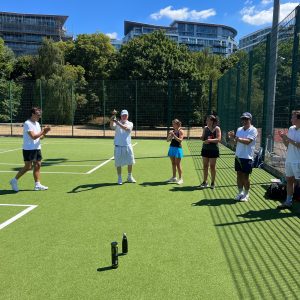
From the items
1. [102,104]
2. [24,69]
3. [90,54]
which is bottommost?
[102,104]

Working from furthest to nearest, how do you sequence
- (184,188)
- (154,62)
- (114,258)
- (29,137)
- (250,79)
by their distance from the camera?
1. (154,62)
2. (250,79)
3. (184,188)
4. (29,137)
5. (114,258)

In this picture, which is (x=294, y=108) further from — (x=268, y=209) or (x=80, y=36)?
(x=80, y=36)

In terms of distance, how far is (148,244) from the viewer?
533cm

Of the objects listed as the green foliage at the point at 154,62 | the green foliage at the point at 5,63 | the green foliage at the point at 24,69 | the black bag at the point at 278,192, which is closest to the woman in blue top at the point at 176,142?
the black bag at the point at 278,192

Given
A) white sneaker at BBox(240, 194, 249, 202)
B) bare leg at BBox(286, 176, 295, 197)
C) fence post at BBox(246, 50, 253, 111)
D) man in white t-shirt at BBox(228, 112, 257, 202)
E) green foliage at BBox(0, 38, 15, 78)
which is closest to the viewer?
bare leg at BBox(286, 176, 295, 197)

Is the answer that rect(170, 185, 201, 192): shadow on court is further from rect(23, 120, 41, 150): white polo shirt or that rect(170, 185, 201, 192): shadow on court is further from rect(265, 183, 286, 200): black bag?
rect(23, 120, 41, 150): white polo shirt

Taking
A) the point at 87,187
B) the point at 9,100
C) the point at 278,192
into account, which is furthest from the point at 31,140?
the point at 9,100

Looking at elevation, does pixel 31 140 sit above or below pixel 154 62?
below

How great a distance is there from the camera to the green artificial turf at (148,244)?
13.5 ft

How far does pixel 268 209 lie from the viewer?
7305 mm

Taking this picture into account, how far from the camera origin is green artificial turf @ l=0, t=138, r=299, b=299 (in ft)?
13.5

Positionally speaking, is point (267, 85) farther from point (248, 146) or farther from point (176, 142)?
point (248, 146)

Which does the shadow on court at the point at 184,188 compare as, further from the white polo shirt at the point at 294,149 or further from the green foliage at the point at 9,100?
the green foliage at the point at 9,100

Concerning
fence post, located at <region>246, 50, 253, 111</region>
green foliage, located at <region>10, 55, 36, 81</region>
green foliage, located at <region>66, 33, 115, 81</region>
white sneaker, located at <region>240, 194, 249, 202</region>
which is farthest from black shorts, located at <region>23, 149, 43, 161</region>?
green foliage, located at <region>10, 55, 36, 81</region>
